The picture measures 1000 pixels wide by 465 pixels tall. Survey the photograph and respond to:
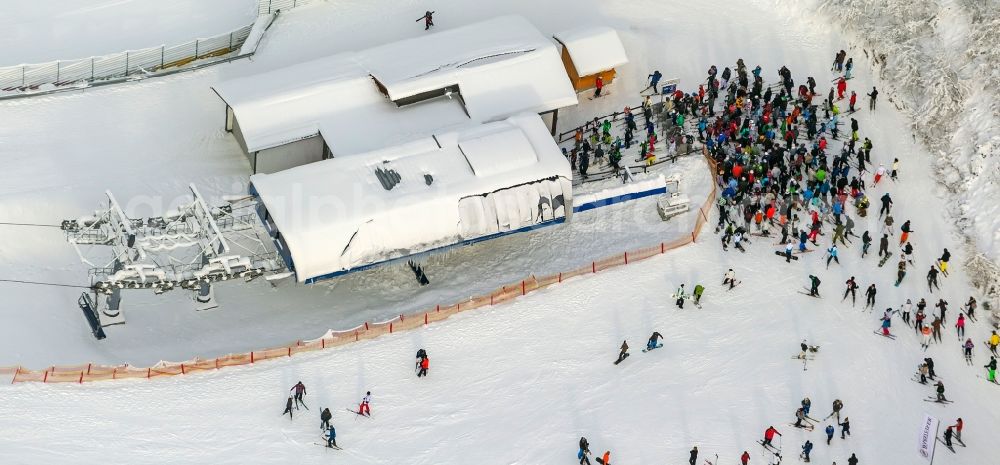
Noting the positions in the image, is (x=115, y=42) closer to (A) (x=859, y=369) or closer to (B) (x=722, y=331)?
(B) (x=722, y=331)

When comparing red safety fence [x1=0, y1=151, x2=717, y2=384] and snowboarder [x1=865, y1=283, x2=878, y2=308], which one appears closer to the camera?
red safety fence [x1=0, y1=151, x2=717, y2=384]

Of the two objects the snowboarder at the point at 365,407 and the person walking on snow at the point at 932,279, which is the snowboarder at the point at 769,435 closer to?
the person walking on snow at the point at 932,279

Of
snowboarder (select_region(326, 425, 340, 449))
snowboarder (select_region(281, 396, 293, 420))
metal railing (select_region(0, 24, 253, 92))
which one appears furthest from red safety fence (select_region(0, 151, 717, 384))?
metal railing (select_region(0, 24, 253, 92))

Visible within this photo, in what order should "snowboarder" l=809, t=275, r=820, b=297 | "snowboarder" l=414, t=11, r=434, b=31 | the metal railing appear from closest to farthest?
A: "snowboarder" l=809, t=275, r=820, b=297 → the metal railing → "snowboarder" l=414, t=11, r=434, b=31

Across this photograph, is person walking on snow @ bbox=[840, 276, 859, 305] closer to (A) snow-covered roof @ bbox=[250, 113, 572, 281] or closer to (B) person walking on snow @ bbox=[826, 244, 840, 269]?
(B) person walking on snow @ bbox=[826, 244, 840, 269]

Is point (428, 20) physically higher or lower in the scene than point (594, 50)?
higher

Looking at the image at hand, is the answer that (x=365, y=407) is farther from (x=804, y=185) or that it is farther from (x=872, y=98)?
(x=872, y=98)

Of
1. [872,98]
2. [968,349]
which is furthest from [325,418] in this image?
[872,98]

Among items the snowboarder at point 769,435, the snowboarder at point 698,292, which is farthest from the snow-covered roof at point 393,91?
the snowboarder at point 769,435
